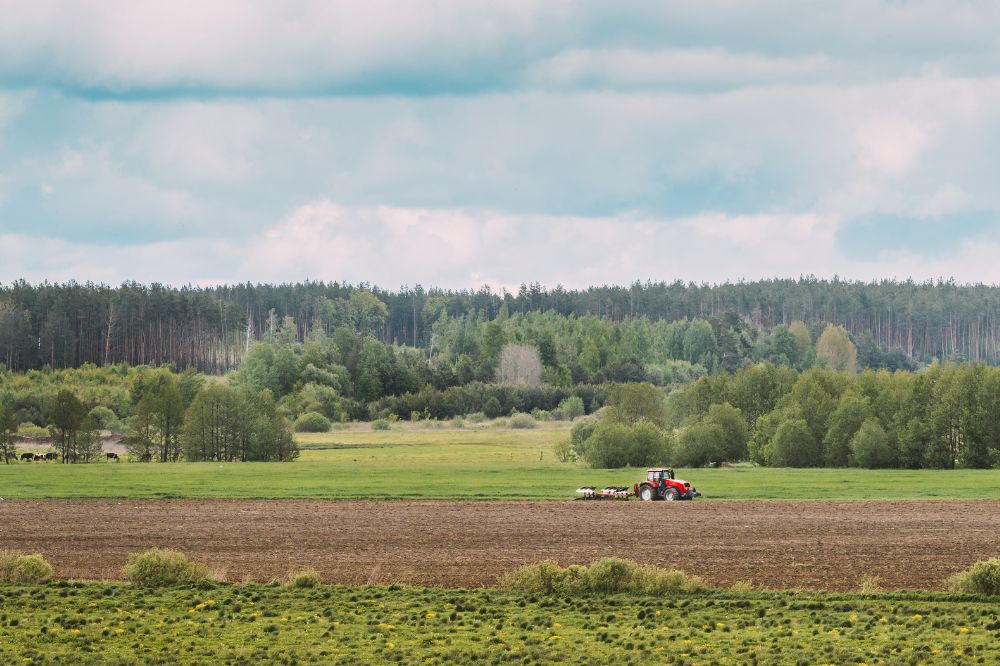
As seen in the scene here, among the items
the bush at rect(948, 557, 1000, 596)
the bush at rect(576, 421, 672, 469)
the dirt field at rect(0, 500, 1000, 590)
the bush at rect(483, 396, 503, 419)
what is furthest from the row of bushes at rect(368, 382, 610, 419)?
the bush at rect(948, 557, 1000, 596)

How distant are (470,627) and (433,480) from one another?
56725 millimetres

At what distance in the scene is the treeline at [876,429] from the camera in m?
102

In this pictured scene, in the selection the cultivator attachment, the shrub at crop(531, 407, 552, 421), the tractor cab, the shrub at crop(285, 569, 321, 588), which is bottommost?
the shrub at crop(285, 569, 321, 588)

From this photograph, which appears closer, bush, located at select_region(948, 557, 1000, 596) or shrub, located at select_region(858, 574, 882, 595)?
bush, located at select_region(948, 557, 1000, 596)

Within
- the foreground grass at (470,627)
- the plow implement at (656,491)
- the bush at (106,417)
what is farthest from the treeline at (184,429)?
the foreground grass at (470,627)

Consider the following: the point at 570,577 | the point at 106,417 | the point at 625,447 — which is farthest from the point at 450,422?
the point at 570,577

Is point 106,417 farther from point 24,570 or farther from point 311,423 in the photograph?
point 24,570

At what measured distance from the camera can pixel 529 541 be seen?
46.4 meters

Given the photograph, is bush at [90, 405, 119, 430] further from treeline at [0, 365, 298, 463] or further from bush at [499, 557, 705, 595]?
bush at [499, 557, 705, 595]

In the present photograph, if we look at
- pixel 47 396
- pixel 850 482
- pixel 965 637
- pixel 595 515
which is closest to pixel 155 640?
pixel 965 637

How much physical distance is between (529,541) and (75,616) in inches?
812

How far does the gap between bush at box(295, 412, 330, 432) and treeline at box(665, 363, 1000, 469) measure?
212 ft

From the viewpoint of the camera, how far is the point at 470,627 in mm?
27734

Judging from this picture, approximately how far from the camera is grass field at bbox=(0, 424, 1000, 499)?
239 feet
